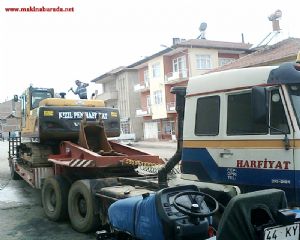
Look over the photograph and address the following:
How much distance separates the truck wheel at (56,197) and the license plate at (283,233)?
217 inches

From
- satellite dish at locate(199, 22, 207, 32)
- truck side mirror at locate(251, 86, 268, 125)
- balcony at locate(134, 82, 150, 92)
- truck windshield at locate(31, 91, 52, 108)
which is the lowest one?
truck side mirror at locate(251, 86, 268, 125)

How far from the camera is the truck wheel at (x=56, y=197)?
7.68 metres

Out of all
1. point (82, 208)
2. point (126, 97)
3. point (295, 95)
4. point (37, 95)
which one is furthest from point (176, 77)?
point (295, 95)

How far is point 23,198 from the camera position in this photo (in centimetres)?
1059

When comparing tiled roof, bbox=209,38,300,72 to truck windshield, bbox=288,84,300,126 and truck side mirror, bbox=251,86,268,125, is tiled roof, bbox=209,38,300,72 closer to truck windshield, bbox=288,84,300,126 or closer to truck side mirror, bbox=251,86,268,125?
truck windshield, bbox=288,84,300,126

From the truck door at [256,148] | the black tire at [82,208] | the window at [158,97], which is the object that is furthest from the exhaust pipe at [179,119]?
the window at [158,97]

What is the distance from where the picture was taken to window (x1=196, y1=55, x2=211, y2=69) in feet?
138

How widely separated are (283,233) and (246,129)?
1.78 m

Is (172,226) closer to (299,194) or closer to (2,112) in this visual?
(299,194)

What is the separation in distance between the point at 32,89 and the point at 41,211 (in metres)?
4.57

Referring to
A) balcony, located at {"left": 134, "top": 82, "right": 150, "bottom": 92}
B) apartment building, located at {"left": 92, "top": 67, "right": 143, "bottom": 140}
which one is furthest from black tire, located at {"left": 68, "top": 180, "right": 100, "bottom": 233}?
apartment building, located at {"left": 92, "top": 67, "right": 143, "bottom": 140}

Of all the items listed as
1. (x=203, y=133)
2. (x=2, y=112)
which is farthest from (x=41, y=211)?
(x=2, y=112)

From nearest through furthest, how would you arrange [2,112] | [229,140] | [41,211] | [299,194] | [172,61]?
[299,194] < [229,140] < [41,211] < [172,61] < [2,112]

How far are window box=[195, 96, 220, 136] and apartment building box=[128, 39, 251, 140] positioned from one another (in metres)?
34.4
